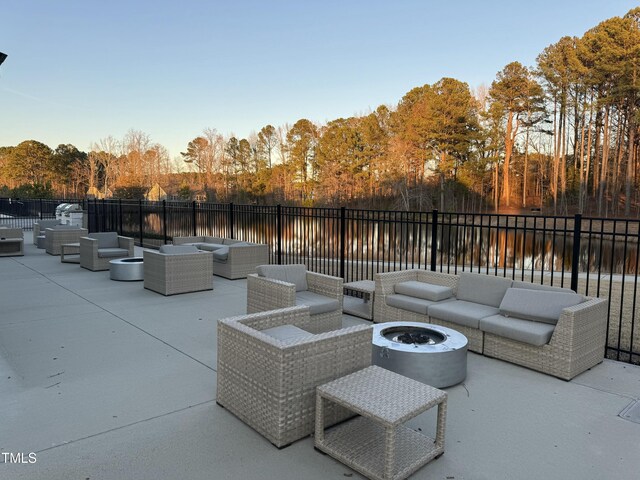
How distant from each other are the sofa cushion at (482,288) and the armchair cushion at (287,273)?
1.76 m

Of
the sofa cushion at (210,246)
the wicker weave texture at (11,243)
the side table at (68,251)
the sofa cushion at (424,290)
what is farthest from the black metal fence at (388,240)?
the wicker weave texture at (11,243)

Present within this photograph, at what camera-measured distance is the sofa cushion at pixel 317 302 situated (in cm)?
457

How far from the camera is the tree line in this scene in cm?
2731

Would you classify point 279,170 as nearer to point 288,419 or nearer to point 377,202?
point 377,202

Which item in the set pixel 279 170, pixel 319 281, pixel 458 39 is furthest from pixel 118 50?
pixel 279 170

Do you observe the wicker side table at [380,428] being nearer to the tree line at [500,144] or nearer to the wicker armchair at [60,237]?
the wicker armchair at [60,237]

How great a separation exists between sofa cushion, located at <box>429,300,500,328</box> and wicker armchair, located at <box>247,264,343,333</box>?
1.07 m

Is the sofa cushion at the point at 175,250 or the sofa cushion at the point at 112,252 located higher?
the sofa cushion at the point at 175,250

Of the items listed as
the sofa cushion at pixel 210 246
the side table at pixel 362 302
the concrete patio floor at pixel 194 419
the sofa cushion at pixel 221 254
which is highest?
the sofa cushion at pixel 210 246

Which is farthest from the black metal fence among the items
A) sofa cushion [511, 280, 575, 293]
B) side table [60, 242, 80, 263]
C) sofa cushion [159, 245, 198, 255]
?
side table [60, 242, 80, 263]

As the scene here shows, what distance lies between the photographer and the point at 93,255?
8414 mm

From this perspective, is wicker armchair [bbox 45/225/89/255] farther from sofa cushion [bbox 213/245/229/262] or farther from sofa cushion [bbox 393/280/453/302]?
sofa cushion [bbox 393/280/453/302]

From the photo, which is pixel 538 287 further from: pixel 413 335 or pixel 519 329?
pixel 413 335

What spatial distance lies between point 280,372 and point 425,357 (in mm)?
1331
